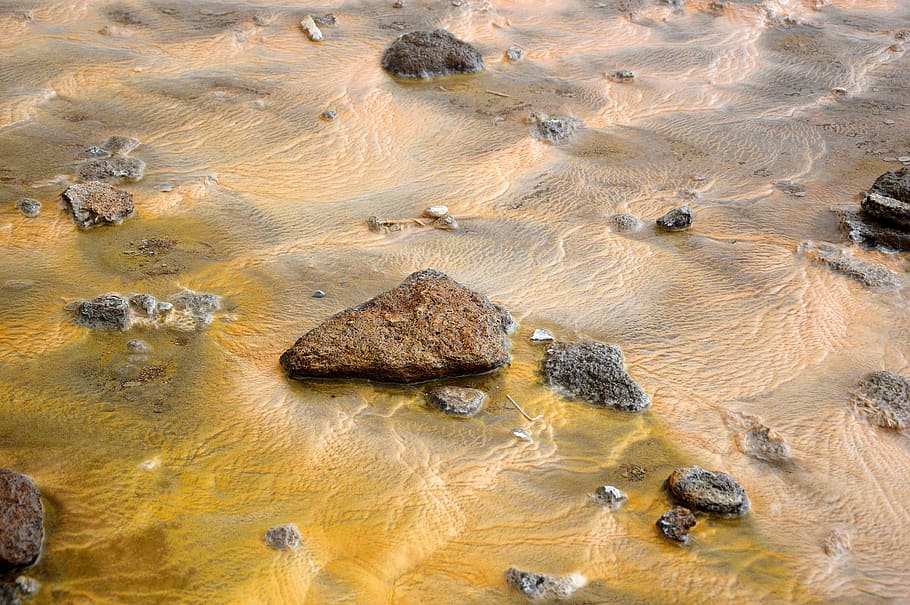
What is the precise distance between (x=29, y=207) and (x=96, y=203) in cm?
31

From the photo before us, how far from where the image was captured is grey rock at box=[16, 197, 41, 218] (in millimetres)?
4039

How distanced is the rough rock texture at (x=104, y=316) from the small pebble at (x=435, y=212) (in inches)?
62.3

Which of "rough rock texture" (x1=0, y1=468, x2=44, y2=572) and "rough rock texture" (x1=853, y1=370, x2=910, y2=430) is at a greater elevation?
"rough rock texture" (x1=853, y1=370, x2=910, y2=430)

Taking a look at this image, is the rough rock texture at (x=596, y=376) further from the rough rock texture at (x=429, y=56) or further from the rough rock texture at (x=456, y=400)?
the rough rock texture at (x=429, y=56)

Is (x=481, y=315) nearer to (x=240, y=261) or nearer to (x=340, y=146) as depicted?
(x=240, y=261)

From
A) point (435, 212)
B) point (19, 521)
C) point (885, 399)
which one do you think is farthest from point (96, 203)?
point (885, 399)

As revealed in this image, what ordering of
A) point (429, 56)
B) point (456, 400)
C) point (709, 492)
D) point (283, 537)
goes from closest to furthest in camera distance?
point (283, 537) → point (709, 492) → point (456, 400) → point (429, 56)

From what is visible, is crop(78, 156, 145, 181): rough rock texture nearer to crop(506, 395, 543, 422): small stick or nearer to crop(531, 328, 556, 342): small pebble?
crop(531, 328, 556, 342): small pebble

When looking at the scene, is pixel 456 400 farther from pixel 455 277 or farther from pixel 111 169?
pixel 111 169

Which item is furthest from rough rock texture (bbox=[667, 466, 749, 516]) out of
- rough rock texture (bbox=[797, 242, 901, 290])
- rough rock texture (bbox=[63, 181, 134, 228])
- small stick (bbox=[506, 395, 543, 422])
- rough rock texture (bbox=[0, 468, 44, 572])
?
rough rock texture (bbox=[63, 181, 134, 228])

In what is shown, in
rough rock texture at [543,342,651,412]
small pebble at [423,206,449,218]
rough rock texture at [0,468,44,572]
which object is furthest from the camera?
small pebble at [423,206,449,218]

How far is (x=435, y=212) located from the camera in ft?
14.3

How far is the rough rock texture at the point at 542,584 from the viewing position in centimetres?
247

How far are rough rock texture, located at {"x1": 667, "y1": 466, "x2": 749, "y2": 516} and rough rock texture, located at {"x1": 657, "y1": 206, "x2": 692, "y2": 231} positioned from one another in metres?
1.85
